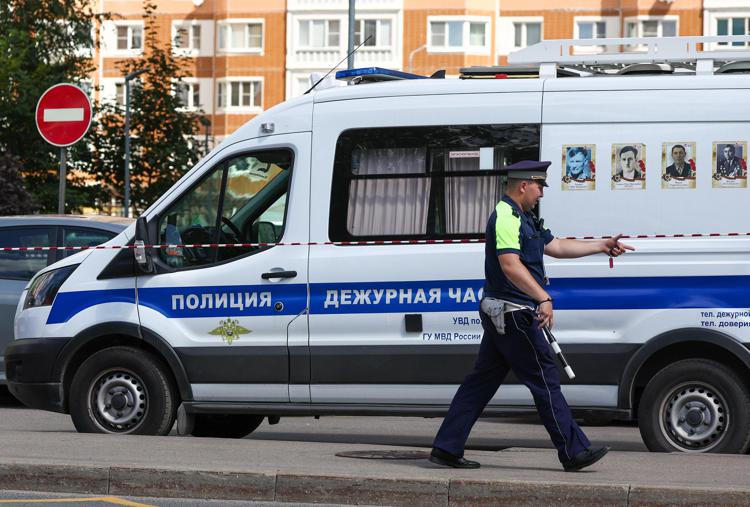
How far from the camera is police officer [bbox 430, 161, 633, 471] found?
26.9ft

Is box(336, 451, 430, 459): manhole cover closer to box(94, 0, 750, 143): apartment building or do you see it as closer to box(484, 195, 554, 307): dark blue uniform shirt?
box(484, 195, 554, 307): dark blue uniform shirt

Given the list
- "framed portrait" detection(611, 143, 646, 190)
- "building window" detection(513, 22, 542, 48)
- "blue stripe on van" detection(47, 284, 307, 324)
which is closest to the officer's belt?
"framed portrait" detection(611, 143, 646, 190)

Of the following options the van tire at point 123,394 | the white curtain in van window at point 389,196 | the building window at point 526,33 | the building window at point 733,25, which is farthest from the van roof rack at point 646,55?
the building window at point 526,33

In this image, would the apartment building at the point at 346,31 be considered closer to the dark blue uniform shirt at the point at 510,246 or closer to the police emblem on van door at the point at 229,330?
the police emblem on van door at the point at 229,330

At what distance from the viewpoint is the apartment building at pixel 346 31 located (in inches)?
2697

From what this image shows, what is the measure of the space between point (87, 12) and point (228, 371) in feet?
132

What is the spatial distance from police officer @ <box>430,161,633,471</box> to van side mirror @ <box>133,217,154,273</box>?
2.91 meters

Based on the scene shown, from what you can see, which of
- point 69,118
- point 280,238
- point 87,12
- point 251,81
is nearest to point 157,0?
point 251,81

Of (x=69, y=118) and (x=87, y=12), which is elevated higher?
(x=87, y=12)

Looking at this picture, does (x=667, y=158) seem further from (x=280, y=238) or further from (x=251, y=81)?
(x=251, y=81)

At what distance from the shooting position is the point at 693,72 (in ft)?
33.1

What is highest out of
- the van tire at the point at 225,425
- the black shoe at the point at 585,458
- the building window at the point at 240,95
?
the building window at the point at 240,95

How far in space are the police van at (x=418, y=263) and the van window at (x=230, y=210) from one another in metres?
0.01

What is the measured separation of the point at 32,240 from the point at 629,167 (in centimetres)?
610
